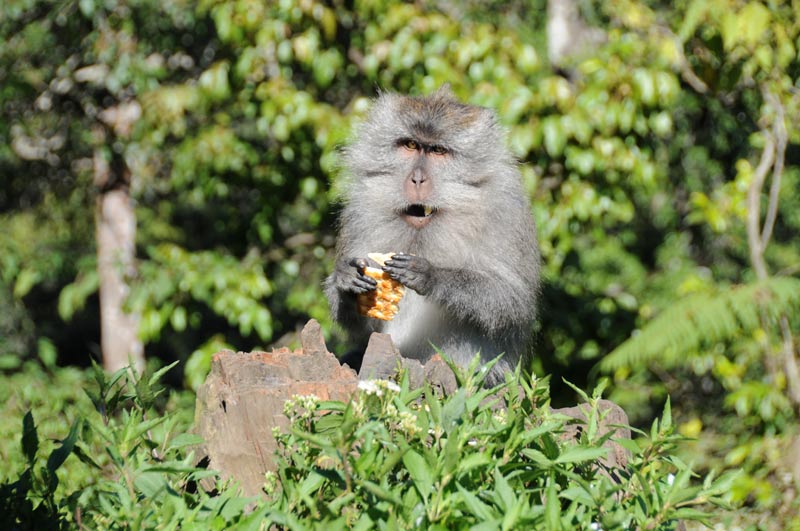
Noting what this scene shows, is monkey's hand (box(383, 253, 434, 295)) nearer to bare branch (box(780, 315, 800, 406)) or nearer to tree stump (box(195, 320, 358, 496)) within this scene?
tree stump (box(195, 320, 358, 496))

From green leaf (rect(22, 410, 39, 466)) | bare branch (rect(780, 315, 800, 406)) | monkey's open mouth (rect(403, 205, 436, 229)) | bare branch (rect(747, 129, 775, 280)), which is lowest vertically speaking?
bare branch (rect(780, 315, 800, 406))

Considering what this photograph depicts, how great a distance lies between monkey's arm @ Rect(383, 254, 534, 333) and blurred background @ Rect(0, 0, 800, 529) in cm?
144

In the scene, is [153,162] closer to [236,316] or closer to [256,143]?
[256,143]

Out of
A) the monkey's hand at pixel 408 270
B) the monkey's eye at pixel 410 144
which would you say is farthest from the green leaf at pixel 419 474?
the monkey's eye at pixel 410 144

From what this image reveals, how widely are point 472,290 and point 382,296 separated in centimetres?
48

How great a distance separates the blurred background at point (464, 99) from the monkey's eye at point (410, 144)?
1701mm

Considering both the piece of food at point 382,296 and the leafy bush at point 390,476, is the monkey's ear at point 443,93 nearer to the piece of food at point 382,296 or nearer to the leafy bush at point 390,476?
the piece of food at point 382,296

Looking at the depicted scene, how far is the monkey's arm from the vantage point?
482cm

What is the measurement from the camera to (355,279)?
16.1 feet

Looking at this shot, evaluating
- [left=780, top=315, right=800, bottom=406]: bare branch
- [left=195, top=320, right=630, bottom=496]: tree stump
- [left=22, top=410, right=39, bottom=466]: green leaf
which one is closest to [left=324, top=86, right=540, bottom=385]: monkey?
[left=195, top=320, right=630, bottom=496]: tree stump

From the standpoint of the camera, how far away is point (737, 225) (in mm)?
10359

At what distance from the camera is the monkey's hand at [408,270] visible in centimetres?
480

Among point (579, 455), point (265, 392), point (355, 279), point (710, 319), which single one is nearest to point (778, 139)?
point (710, 319)

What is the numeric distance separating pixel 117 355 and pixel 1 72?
2.90 metres
